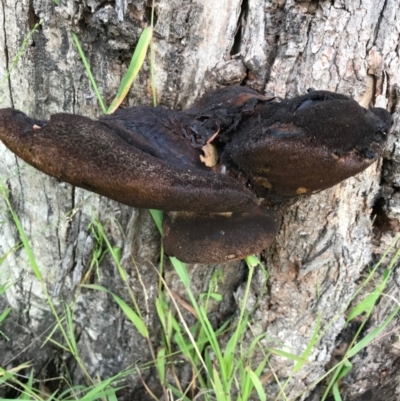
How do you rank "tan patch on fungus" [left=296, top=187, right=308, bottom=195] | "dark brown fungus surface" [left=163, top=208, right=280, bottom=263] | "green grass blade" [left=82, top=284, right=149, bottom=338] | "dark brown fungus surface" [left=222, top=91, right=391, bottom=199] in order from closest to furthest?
"dark brown fungus surface" [left=222, top=91, right=391, bottom=199]
"tan patch on fungus" [left=296, top=187, right=308, bottom=195]
"dark brown fungus surface" [left=163, top=208, right=280, bottom=263]
"green grass blade" [left=82, top=284, right=149, bottom=338]

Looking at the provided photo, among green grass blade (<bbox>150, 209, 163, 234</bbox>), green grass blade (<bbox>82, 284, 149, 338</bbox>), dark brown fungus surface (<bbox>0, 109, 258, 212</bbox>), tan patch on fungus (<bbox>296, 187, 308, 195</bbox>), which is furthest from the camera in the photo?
green grass blade (<bbox>82, 284, 149, 338</bbox>)

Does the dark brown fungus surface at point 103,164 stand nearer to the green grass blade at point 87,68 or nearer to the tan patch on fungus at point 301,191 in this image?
the tan patch on fungus at point 301,191

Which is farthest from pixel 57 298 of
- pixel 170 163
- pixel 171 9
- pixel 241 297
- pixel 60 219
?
pixel 171 9

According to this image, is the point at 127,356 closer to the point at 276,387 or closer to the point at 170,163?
the point at 276,387

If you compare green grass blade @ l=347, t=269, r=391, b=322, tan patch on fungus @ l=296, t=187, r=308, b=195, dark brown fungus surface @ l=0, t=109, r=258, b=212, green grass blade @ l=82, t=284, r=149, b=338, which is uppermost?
dark brown fungus surface @ l=0, t=109, r=258, b=212

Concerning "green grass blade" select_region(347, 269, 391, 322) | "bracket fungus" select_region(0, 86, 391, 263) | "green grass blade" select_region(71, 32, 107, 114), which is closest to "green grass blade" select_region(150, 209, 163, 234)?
"bracket fungus" select_region(0, 86, 391, 263)

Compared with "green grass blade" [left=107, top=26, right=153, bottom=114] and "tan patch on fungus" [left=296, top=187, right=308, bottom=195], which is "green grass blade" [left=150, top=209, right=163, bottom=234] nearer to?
"green grass blade" [left=107, top=26, right=153, bottom=114]

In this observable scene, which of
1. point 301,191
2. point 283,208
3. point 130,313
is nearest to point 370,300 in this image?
point 283,208

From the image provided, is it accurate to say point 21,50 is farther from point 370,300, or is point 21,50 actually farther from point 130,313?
point 370,300
